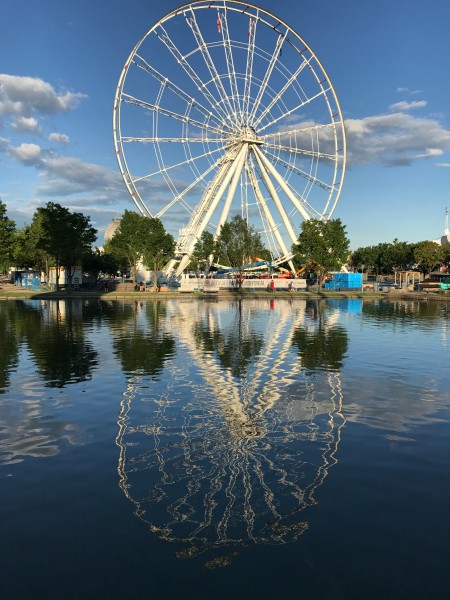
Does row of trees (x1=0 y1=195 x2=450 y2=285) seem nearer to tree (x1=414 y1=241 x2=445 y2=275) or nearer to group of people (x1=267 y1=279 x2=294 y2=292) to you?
group of people (x1=267 y1=279 x2=294 y2=292)

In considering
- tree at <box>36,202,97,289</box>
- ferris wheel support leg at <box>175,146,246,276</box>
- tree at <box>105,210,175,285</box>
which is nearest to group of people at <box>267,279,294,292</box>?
ferris wheel support leg at <box>175,146,246,276</box>

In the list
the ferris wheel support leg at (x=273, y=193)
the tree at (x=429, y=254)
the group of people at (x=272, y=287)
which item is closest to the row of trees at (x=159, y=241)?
the ferris wheel support leg at (x=273, y=193)

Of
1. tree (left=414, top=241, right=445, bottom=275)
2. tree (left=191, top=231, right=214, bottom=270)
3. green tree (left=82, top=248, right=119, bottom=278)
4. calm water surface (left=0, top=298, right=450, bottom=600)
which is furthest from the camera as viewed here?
green tree (left=82, top=248, right=119, bottom=278)

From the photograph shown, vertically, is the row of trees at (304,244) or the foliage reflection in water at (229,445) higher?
the row of trees at (304,244)

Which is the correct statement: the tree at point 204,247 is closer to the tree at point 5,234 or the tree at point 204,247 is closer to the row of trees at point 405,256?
the tree at point 5,234

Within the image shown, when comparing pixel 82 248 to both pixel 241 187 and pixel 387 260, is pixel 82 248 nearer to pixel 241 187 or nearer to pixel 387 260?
pixel 241 187

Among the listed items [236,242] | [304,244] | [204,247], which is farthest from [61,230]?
[304,244]

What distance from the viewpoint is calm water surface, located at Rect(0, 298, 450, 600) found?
18.5ft

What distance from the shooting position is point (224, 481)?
8.02m

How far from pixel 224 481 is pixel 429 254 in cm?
12099

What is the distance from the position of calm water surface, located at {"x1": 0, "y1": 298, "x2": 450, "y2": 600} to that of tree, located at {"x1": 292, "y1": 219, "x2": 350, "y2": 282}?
61.0 m

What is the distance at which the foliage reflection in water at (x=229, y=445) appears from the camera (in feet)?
22.3

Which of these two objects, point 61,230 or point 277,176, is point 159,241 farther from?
point 277,176

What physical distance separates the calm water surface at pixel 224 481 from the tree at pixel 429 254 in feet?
356
